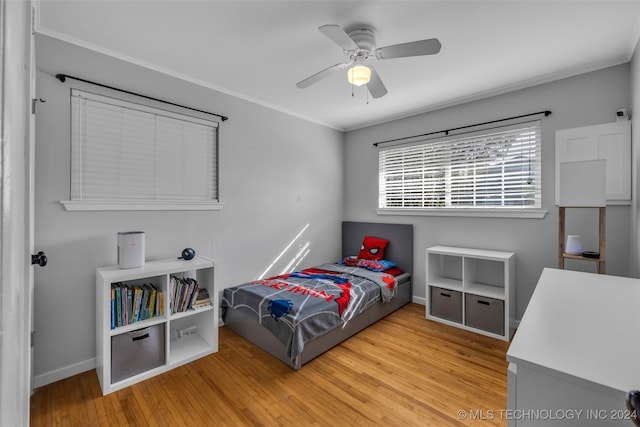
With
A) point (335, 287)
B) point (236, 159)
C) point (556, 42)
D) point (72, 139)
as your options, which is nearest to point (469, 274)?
point (335, 287)

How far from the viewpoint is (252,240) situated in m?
3.41

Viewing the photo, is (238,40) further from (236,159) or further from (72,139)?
(72,139)

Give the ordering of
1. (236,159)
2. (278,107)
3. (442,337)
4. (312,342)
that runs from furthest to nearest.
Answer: (278,107), (236,159), (442,337), (312,342)

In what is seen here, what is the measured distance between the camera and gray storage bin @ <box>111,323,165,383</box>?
6.88 feet

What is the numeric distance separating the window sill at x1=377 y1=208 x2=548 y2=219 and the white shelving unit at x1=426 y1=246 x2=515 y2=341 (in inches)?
16.1

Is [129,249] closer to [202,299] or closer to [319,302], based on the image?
[202,299]

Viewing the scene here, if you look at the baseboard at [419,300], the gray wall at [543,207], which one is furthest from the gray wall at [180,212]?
the baseboard at [419,300]

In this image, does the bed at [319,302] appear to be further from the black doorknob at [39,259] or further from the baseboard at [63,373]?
the black doorknob at [39,259]

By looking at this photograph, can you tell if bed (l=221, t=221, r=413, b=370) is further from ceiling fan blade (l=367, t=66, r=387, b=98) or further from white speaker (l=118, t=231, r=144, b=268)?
ceiling fan blade (l=367, t=66, r=387, b=98)

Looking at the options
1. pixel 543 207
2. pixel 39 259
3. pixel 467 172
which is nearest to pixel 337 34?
pixel 39 259

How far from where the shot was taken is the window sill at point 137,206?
7.23 ft

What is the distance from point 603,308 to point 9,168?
1.97m

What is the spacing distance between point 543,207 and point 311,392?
2.83 meters

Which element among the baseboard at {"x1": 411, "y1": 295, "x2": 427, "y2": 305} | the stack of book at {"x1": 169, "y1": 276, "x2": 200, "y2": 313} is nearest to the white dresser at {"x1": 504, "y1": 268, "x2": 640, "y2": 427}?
the stack of book at {"x1": 169, "y1": 276, "x2": 200, "y2": 313}
